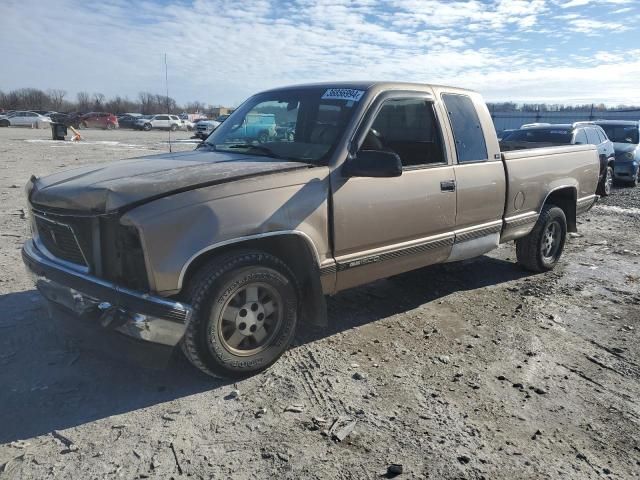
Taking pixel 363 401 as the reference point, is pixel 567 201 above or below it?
above

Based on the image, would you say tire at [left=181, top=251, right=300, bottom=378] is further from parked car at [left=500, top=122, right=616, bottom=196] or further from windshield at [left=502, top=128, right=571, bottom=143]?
windshield at [left=502, top=128, right=571, bottom=143]

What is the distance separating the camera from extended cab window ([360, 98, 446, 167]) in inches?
168

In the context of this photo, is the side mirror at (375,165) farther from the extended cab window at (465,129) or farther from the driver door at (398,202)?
the extended cab window at (465,129)

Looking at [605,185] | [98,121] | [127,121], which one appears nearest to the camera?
[605,185]

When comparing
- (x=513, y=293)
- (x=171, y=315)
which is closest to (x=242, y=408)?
(x=171, y=315)

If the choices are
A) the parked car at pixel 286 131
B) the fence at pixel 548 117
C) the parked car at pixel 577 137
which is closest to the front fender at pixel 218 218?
the parked car at pixel 286 131

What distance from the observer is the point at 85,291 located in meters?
3.12

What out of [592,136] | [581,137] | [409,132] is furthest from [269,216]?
[592,136]

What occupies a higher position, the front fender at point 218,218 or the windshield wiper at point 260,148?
the windshield wiper at point 260,148

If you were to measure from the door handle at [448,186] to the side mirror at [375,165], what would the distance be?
0.91 m

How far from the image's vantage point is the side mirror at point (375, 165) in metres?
3.61

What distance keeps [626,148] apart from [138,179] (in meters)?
14.2

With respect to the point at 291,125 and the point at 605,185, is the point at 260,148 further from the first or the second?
the point at 605,185

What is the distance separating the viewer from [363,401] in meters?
3.30
